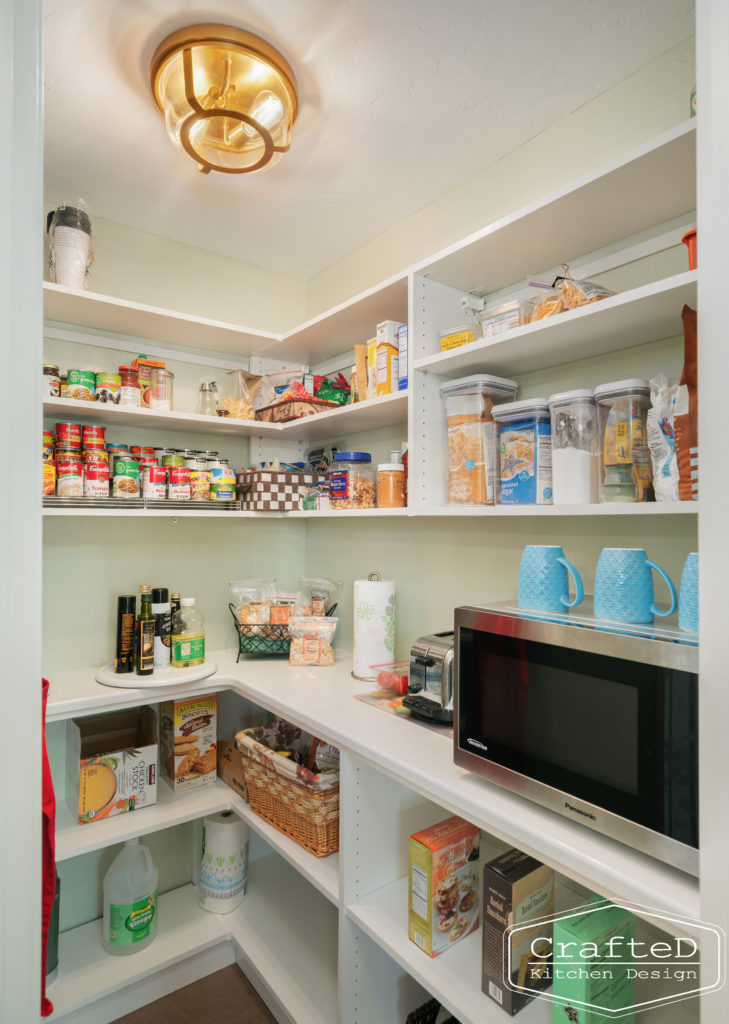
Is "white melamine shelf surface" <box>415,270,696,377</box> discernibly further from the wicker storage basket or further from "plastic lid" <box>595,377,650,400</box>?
the wicker storage basket

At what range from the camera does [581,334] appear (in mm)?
1228

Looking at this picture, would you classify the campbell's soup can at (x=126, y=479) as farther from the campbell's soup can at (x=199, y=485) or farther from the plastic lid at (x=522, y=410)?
the plastic lid at (x=522, y=410)

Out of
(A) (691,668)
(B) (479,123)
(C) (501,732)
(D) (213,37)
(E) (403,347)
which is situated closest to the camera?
(A) (691,668)

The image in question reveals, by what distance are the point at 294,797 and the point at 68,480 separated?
1171mm

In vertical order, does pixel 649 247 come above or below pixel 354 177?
below

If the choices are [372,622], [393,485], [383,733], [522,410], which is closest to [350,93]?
[522,410]

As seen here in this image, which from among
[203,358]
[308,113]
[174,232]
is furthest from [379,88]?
[203,358]

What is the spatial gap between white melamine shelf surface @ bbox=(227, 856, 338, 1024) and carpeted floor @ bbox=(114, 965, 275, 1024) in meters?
0.07

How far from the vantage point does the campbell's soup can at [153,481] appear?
6.22 ft

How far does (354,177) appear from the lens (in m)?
1.73

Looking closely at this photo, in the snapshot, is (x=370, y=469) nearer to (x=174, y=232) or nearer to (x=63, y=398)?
(x=63, y=398)

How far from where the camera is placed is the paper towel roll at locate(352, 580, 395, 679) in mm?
1794

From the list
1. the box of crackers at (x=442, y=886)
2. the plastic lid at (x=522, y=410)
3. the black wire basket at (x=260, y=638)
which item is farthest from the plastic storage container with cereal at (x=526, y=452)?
the black wire basket at (x=260, y=638)

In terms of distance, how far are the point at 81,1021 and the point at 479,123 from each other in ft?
9.13
